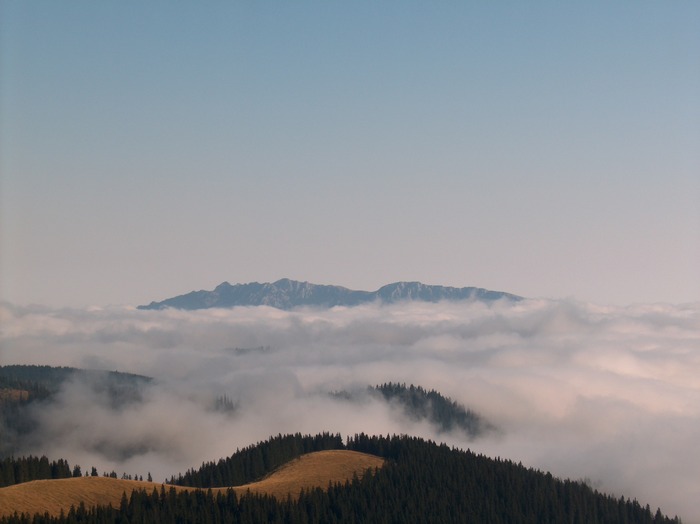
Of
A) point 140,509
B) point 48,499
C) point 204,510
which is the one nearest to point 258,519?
point 204,510

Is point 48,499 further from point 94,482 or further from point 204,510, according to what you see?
point 204,510

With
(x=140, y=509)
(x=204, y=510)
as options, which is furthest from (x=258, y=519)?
(x=140, y=509)

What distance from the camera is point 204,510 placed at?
195250 mm

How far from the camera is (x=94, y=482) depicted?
198 metres

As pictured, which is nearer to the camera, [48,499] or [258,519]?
[48,499]

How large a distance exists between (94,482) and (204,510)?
26.3m

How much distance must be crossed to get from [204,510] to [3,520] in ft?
150

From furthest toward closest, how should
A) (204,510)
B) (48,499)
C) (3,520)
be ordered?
(204,510) < (48,499) < (3,520)

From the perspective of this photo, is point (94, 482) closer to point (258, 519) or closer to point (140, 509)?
point (140, 509)

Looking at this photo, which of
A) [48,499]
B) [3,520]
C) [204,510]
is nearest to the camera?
[3,520]

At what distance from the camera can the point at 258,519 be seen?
19912 cm

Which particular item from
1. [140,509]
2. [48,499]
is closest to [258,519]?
[140,509]

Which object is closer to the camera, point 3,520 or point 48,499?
point 3,520

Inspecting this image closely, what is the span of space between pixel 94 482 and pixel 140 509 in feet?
62.6
